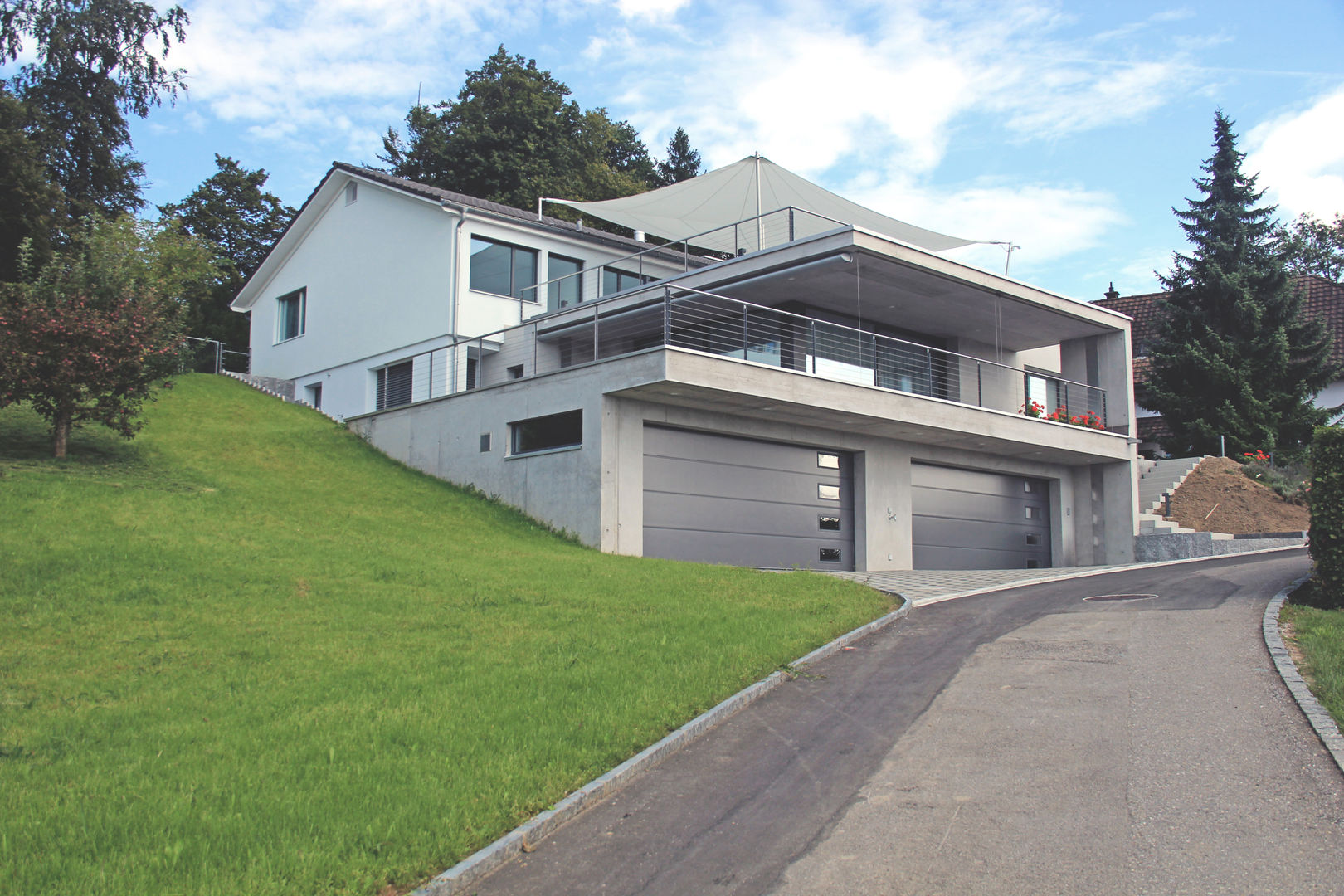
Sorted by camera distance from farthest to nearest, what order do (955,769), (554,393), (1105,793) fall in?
1. (554,393)
2. (955,769)
3. (1105,793)

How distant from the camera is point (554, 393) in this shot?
1722 cm

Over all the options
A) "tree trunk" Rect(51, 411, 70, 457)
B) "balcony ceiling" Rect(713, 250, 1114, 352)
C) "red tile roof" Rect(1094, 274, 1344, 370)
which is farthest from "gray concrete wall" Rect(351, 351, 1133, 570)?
"red tile roof" Rect(1094, 274, 1344, 370)

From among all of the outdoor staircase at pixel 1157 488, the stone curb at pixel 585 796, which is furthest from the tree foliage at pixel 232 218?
the stone curb at pixel 585 796

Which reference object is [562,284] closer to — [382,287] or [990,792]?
[382,287]

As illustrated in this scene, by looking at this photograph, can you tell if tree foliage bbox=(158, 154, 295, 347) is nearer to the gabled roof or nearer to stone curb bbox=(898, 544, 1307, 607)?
the gabled roof

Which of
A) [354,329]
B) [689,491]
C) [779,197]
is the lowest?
[689,491]

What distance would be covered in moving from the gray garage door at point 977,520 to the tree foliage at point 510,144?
22.5 m

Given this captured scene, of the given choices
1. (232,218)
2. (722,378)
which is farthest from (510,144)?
(722,378)

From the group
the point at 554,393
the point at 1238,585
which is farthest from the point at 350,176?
the point at 1238,585

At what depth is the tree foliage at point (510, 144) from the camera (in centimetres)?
4128

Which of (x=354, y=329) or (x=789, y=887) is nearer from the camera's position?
(x=789, y=887)

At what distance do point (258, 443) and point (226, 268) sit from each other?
24391 millimetres

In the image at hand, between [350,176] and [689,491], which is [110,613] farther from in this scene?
[350,176]

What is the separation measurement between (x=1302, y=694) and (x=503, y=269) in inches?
772
